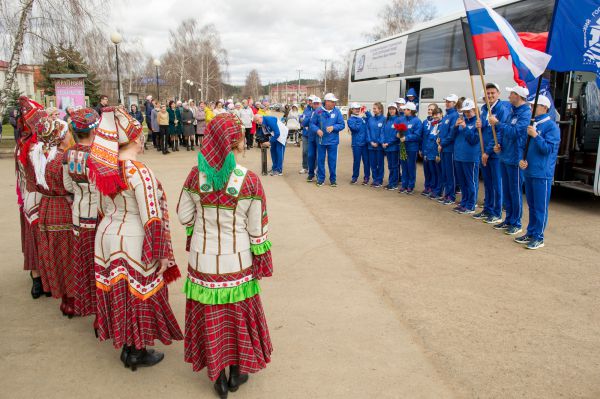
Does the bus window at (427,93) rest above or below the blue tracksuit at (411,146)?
above

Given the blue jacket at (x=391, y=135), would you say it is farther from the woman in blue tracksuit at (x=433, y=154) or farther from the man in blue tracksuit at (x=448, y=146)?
the man in blue tracksuit at (x=448, y=146)

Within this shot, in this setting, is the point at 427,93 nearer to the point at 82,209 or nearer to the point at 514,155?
the point at 514,155

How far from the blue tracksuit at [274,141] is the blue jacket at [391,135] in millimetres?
2794

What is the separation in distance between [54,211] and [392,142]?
748 cm

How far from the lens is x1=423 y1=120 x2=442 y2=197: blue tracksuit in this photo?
361 inches

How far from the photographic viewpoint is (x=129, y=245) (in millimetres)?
3084

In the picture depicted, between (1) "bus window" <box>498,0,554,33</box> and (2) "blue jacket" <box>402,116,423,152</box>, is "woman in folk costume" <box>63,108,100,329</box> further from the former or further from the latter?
(1) "bus window" <box>498,0,554,33</box>

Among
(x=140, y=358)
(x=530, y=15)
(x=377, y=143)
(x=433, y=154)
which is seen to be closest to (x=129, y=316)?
(x=140, y=358)

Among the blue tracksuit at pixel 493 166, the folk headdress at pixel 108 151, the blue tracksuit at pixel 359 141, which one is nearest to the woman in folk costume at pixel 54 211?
the folk headdress at pixel 108 151

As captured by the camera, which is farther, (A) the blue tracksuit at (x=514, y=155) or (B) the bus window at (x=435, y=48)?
(B) the bus window at (x=435, y=48)

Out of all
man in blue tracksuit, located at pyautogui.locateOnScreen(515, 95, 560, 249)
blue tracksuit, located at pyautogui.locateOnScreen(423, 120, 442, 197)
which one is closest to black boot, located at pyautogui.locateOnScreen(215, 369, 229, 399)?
man in blue tracksuit, located at pyautogui.locateOnScreen(515, 95, 560, 249)

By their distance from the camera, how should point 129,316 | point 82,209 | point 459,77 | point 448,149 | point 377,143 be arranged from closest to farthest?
point 129,316
point 82,209
point 448,149
point 377,143
point 459,77

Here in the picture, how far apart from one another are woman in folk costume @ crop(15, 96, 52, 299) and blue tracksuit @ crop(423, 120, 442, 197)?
7111 millimetres

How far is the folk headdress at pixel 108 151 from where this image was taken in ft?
9.61
